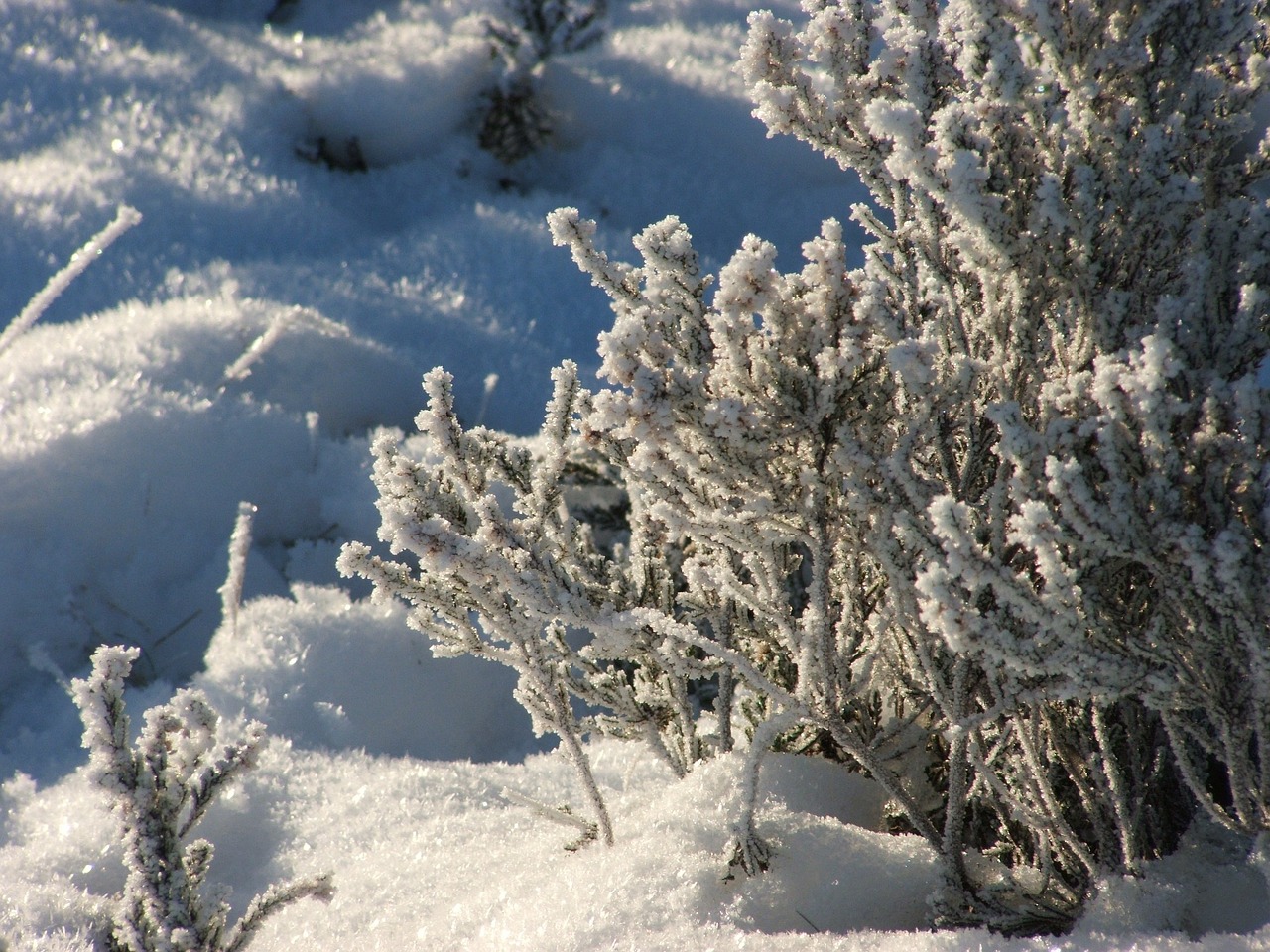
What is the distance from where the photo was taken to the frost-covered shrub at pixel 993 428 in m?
1.39

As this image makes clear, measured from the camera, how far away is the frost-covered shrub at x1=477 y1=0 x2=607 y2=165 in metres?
6.67

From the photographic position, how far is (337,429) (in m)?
4.57

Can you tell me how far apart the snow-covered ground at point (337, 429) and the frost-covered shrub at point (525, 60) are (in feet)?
0.44

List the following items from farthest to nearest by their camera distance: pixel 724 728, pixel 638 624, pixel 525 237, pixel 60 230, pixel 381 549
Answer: pixel 525 237 → pixel 60 230 → pixel 381 549 → pixel 724 728 → pixel 638 624

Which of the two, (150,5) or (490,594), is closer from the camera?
(490,594)

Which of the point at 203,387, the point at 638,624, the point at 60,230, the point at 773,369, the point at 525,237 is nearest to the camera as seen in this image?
the point at 773,369

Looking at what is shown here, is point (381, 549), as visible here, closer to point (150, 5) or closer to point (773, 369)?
point (773, 369)

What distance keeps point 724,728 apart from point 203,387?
123 inches

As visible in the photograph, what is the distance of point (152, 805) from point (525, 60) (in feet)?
21.2

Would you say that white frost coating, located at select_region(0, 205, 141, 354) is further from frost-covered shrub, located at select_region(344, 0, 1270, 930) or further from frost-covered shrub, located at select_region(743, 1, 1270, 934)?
frost-covered shrub, located at select_region(743, 1, 1270, 934)

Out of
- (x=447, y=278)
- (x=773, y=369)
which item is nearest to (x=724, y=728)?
(x=773, y=369)

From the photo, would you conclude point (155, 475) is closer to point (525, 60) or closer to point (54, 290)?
point (54, 290)

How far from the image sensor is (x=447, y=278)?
220 inches

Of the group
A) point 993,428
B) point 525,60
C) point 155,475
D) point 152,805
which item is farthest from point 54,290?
point 525,60
